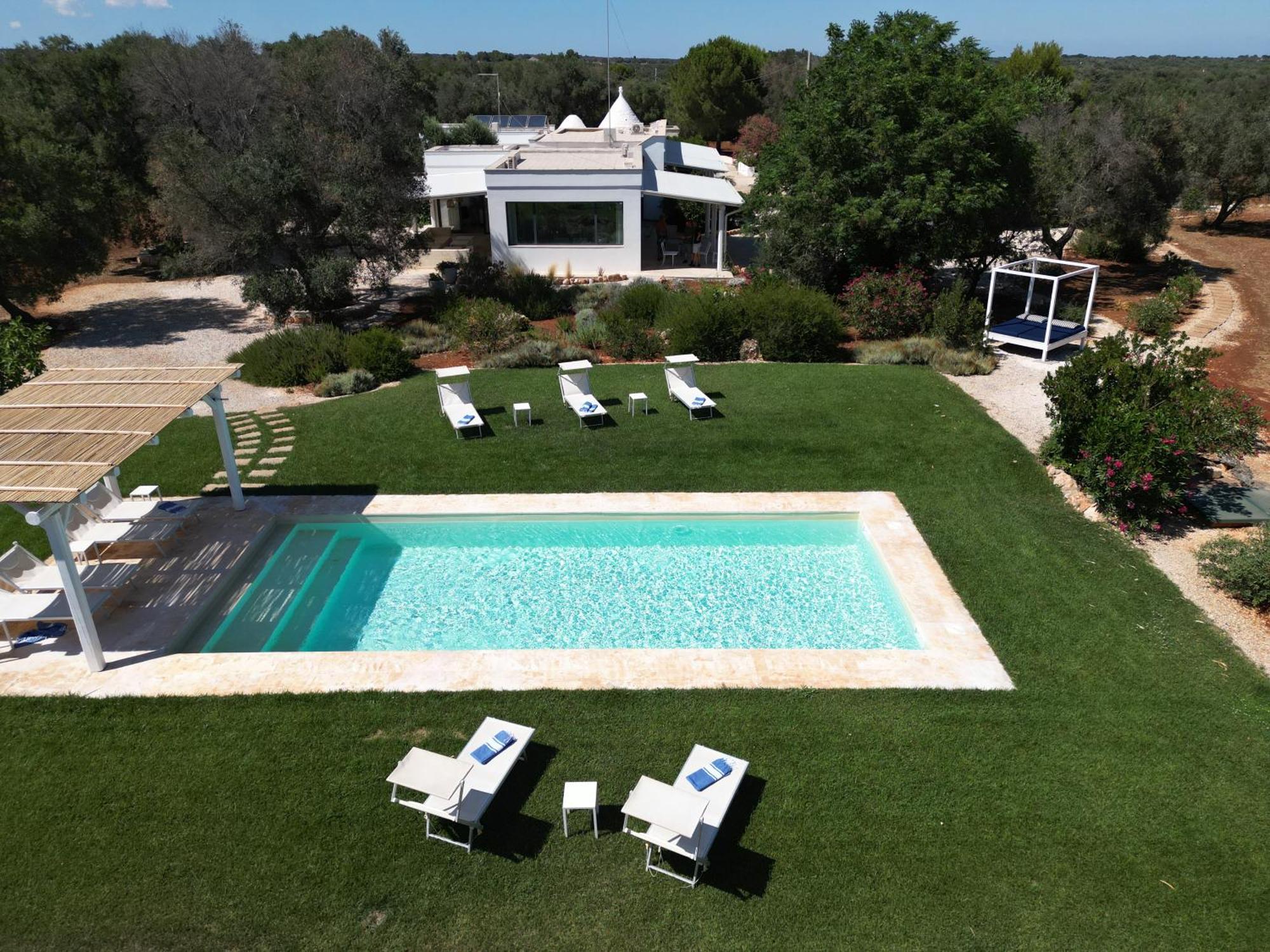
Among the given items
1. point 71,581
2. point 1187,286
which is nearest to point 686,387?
point 71,581

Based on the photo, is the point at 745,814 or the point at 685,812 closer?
the point at 685,812

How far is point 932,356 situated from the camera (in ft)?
60.0

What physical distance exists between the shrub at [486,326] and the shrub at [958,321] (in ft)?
32.5

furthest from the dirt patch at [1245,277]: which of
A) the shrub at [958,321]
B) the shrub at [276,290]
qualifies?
the shrub at [276,290]

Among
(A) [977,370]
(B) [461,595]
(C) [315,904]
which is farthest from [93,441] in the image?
(A) [977,370]

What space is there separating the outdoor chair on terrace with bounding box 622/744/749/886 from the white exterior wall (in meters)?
22.4

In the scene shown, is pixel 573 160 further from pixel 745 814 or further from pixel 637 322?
pixel 745 814

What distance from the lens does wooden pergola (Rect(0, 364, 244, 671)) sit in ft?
25.5

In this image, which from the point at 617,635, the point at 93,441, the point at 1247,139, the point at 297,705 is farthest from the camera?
the point at 1247,139

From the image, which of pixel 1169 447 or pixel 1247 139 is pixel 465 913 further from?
pixel 1247 139

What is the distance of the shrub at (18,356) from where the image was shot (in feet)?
43.1

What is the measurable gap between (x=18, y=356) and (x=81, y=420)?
5.76 metres

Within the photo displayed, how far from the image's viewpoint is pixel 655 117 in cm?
7019

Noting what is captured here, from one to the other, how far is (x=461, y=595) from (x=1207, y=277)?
26.8m
